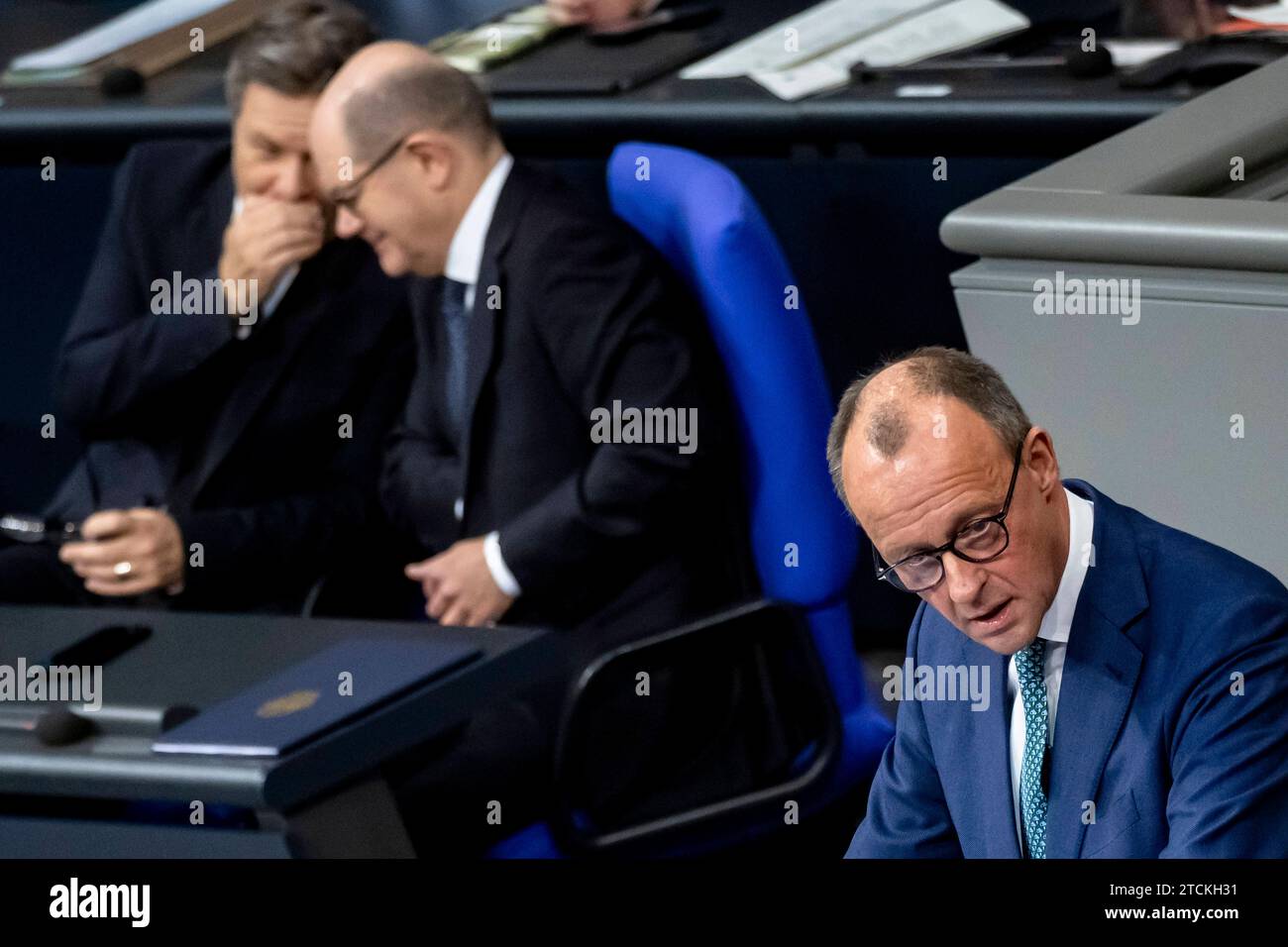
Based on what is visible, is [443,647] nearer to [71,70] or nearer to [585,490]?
[585,490]

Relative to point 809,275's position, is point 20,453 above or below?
below

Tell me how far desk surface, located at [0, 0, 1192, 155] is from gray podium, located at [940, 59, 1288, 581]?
36.5 inches

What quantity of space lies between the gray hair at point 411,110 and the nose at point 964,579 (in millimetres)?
1225

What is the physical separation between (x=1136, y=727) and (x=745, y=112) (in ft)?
5.35

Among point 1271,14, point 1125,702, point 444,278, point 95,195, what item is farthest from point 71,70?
point 1125,702

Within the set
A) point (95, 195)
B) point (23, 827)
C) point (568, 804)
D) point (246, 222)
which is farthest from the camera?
point (95, 195)

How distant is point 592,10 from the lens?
344 centimetres

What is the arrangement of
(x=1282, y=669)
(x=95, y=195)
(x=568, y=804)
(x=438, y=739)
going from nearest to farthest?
(x=1282, y=669)
(x=568, y=804)
(x=438, y=739)
(x=95, y=195)

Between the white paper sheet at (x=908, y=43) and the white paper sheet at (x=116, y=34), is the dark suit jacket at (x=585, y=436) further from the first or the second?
the white paper sheet at (x=116, y=34)

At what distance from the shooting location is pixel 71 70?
3514 mm

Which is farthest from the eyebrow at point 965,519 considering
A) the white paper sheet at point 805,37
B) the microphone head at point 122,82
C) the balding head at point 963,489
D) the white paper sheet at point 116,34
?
the white paper sheet at point 116,34

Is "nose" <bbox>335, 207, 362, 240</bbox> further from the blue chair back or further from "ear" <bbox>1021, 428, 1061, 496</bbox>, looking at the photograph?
"ear" <bbox>1021, 428, 1061, 496</bbox>
